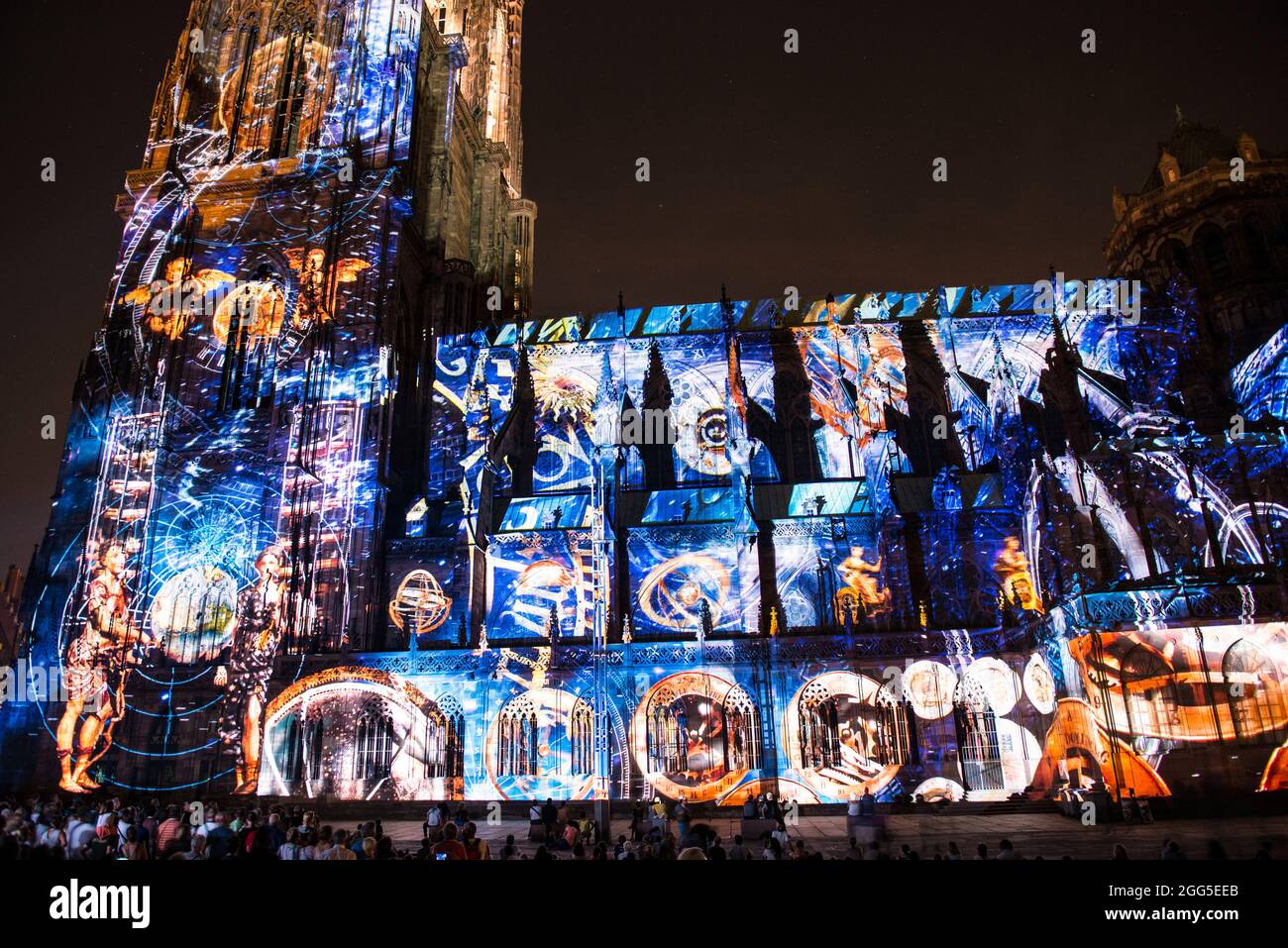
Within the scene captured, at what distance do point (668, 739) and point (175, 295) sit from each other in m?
31.4

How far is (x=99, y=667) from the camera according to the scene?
111 ft

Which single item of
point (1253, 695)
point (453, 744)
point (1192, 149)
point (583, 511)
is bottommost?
point (453, 744)

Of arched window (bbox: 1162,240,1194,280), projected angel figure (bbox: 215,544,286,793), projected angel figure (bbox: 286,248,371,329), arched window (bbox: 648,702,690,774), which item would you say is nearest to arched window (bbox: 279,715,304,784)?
projected angel figure (bbox: 215,544,286,793)

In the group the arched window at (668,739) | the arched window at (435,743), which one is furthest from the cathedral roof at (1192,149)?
the arched window at (435,743)

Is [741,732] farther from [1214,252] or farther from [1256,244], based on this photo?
[1256,244]

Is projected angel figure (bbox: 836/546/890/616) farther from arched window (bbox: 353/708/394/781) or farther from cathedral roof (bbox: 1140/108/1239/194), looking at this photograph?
cathedral roof (bbox: 1140/108/1239/194)

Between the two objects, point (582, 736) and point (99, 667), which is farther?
point (99, 667)

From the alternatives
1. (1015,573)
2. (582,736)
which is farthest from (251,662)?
(1015,573)

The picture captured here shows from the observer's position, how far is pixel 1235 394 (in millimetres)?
40094

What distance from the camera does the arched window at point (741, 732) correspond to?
93.4 feet

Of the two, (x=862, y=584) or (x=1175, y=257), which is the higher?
(x=1175, y=257)

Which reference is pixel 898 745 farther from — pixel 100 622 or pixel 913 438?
pixel 100 622

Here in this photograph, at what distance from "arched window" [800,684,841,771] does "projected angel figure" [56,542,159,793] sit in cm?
2681

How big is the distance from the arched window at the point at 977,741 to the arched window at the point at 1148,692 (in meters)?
5.06
